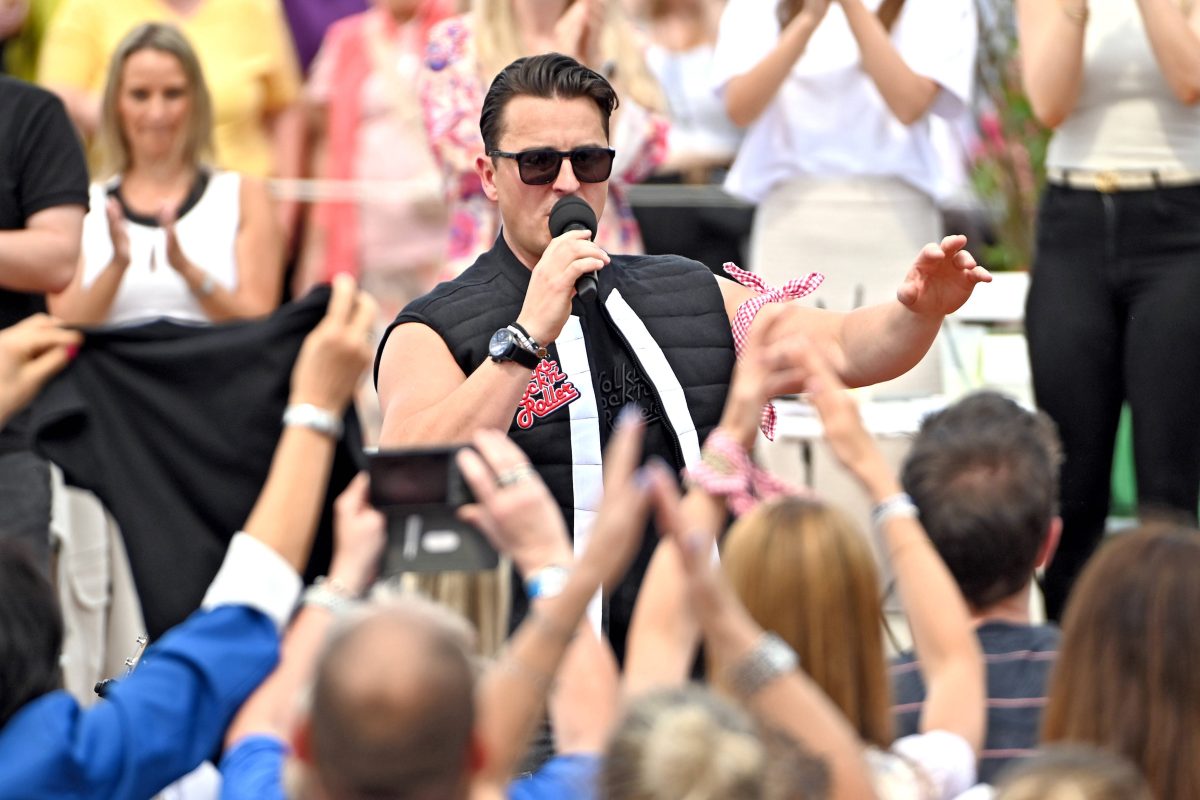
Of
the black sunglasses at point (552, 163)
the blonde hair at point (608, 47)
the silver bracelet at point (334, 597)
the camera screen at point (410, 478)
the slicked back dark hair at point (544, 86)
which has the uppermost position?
the blonde hair at point (608, 47)

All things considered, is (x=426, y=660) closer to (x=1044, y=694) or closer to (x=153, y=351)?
(x=1044, y=694)

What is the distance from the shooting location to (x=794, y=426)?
6.32 meters

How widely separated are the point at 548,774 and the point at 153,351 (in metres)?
2.12

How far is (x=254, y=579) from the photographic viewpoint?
2.79 meters

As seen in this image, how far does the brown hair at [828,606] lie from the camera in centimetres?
303

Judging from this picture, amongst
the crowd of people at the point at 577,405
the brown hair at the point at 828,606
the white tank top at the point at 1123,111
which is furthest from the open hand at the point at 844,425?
the white tank top at the point at 1123,111

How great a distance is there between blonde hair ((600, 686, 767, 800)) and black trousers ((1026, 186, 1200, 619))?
298 centimetres

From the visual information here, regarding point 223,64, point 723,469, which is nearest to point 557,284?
point 723,469

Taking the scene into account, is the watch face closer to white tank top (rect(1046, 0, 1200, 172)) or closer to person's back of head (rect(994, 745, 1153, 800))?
person's back of head (rect(994, 745, 1153, 800))

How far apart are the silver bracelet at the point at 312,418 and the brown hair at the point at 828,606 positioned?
67 centimetres

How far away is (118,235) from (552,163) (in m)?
1.73

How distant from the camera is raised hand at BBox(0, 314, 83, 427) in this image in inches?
113

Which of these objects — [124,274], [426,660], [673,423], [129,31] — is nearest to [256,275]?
[124,274]

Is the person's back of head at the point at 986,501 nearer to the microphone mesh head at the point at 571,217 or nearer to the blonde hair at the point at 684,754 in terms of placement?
the microphone mesh head at the point at 571,217
